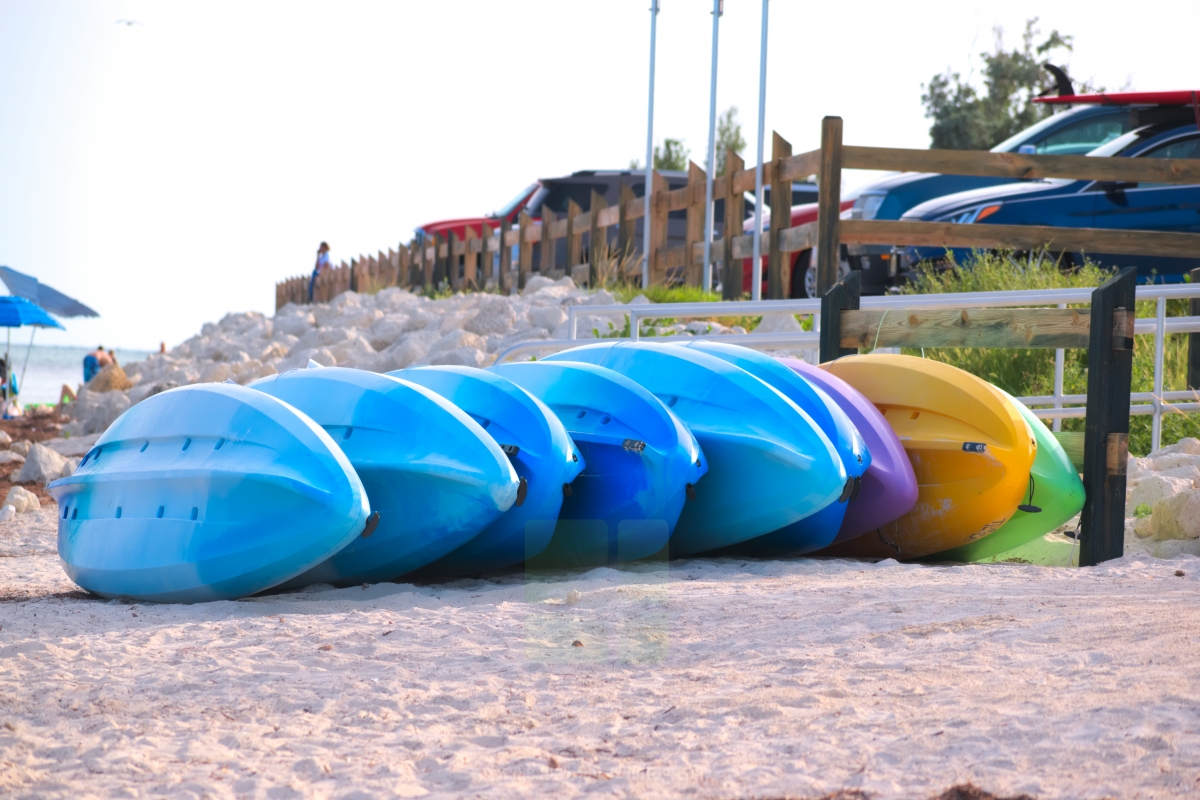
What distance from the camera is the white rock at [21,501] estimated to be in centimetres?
711

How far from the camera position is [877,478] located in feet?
15.8

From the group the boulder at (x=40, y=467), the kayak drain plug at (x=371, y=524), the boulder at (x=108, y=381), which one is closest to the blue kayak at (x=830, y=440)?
the kayak drain plug at (x=371, y=524)

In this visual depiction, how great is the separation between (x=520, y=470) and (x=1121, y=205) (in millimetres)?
6643

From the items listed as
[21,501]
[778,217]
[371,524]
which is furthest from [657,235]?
[371,524]

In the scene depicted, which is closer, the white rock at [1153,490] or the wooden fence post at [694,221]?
the white rock at [1153,490]

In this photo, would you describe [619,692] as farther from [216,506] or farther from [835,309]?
[835,309]

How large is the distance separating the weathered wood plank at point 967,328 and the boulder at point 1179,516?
723mm

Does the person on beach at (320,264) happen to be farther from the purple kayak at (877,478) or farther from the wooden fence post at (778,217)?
the purple kayak at (877,478)

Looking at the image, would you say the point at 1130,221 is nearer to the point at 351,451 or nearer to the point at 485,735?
the point at 351,451

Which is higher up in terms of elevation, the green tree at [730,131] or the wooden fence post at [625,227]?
the green tree at [730,131]

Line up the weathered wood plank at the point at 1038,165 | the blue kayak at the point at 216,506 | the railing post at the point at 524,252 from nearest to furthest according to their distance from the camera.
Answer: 1. the blue kayak at the point at 216,506
2. the weathered wood plank at the point at 1038,165
3. the railing post at the point at 524,252

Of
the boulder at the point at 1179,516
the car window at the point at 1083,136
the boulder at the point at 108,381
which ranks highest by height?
the car window at the point at 1083,136

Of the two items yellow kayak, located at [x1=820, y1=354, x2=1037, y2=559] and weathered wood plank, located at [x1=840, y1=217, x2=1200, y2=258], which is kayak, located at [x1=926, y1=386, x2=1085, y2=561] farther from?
weathered wood plank, located at [x1=840, y1=217, x2=1200, y2=258]

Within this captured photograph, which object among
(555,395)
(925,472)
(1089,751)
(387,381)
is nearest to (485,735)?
(1089,751)
